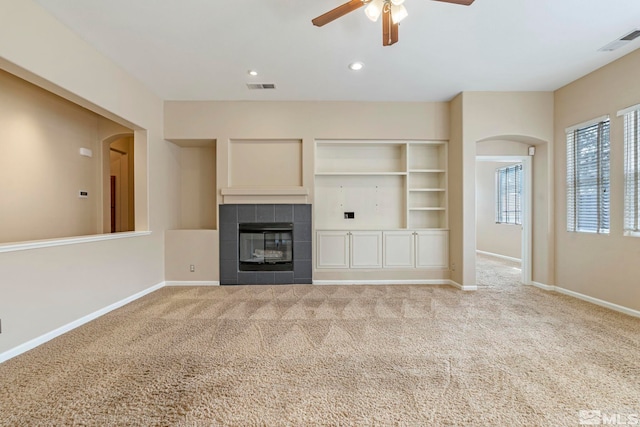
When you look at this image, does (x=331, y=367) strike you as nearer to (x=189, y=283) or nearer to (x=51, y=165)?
(x=189, y=283)

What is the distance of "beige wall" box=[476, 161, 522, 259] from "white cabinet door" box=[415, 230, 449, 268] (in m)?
3.20

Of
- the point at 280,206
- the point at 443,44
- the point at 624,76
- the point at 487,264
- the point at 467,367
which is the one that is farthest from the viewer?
the point at 487,264

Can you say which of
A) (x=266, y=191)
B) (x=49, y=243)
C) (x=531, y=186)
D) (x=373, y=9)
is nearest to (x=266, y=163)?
(x=266, y=191)

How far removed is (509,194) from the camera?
707 centimetres

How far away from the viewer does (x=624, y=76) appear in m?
3.37

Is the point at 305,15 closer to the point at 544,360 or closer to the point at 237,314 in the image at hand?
the point at 237,314

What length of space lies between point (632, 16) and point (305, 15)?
3.11m

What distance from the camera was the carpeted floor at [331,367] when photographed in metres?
1.68

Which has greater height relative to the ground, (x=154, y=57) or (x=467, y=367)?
(x=154, y=57)

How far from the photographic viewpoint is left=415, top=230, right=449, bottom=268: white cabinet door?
4785 mm

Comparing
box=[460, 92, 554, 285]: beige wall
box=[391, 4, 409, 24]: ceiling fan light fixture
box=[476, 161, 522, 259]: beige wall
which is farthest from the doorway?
box=[476, 161, 522, 259]: beige wall

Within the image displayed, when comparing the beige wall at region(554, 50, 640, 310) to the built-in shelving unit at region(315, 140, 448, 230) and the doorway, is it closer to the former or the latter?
the built-in shelving unit at region(315, 140, 448, 230)

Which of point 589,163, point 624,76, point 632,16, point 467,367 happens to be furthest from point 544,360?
→ point 624,76

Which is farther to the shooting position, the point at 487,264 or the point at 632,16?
the point at 487,264
